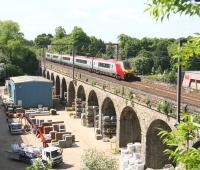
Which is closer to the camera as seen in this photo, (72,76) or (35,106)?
(72,76)

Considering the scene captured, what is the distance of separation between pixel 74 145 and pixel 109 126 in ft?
14.1

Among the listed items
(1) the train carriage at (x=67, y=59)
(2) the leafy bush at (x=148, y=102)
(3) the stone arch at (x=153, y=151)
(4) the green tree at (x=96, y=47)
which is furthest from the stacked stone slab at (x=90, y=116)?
(4) the green tree at (x=96, y=47)

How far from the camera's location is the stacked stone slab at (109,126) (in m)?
40.8

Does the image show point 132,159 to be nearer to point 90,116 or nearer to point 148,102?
point 148,102

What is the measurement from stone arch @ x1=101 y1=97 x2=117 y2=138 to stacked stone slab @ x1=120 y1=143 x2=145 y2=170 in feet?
32.8

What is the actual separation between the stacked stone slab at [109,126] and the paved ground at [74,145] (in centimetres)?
136

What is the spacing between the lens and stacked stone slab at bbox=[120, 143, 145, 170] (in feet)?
91.6

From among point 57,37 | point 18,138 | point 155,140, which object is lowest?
point 18,138

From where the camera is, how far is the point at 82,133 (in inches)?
1732

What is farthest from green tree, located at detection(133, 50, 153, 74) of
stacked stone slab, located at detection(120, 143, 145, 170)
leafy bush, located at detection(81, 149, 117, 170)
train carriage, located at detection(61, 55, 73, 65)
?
leafy bush, located at detection(81, 149, 117, 170)

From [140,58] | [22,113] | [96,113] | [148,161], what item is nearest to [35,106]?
[22,113]

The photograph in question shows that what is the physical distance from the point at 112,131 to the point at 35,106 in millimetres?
21125

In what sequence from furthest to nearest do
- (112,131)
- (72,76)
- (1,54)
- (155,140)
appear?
(1,54) → (72,76) → (112,131) → (155,140)

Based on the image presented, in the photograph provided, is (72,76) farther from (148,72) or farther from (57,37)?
(57,37)
